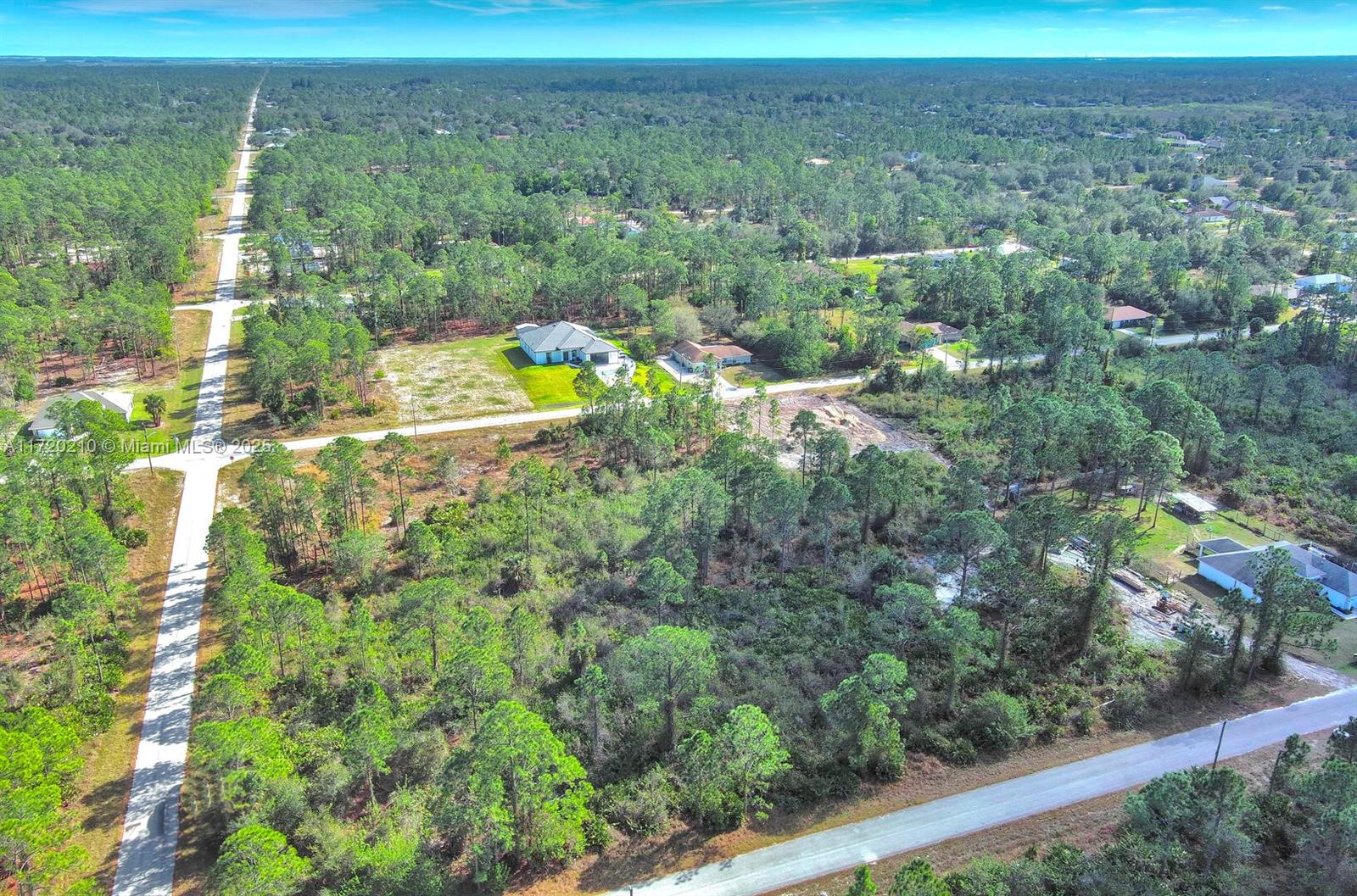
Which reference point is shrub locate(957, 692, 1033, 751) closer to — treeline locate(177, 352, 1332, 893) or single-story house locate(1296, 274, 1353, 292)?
treeline locate(177, 352, 1332, 893)

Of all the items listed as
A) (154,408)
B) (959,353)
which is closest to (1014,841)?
(959,353)

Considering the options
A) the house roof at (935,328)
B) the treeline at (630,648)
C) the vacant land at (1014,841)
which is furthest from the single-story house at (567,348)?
the vacant land at (1014,841)

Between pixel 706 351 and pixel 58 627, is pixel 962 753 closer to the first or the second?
pixel 58 627

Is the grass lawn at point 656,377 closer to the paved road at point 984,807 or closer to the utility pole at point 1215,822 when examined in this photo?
the paved road at point 984,807

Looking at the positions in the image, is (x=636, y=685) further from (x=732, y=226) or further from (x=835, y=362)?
(x=732, y=226)

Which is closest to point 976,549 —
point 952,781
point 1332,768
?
point 952,781
